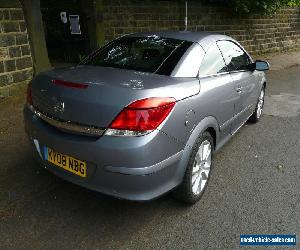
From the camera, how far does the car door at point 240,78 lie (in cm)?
390

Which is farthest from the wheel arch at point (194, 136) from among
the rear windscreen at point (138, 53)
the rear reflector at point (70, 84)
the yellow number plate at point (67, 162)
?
the rear reflector at point (70, 84)

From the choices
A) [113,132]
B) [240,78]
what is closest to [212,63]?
[240,78]

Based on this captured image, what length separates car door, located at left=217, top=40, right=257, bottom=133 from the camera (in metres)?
3.90

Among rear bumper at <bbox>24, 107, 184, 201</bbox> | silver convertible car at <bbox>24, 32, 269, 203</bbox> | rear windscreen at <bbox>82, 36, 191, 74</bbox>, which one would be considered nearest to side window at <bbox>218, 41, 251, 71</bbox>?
silver convertible car at <bbox>24, 32, 269, 203</bbox>

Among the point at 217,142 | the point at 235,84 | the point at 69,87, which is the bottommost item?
the point at 217,142

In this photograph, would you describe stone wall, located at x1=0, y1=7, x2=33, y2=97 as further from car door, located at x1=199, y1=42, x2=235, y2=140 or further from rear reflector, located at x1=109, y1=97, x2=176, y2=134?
rear reflector, located at x1=109, y1=97, x2=176, y2=134

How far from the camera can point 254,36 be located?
1383 cm

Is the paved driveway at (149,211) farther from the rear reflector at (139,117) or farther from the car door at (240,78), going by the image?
the rear reflector at (139,117)

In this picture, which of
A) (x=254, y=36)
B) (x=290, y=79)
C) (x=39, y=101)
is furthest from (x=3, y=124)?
(x=254, y=36)

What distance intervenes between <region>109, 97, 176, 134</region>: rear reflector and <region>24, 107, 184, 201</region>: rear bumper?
0.23ft

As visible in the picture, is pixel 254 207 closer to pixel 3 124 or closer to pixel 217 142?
pixel 217 142

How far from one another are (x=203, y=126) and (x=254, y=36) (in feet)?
39.7

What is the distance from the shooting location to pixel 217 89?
3320 millimetres

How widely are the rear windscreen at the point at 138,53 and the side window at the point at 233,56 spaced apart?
2.37ft
